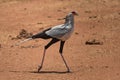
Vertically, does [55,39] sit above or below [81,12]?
above

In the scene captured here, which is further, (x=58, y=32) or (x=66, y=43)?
(x=66, y=43)

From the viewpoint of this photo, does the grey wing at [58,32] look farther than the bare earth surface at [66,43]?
Yes

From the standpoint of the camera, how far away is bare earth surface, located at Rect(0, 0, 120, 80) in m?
11.0

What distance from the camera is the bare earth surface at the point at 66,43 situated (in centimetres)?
1102

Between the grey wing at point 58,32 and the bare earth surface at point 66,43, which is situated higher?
the grey wing at point 58,32

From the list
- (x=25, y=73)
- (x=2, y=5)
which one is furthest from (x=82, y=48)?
(x=2, y=5)

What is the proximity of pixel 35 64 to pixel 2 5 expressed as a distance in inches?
501

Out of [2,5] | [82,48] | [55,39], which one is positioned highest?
[55,39]

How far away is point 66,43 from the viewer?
585 inches

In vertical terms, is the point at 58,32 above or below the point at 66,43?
above

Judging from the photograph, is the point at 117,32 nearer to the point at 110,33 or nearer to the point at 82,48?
the point at 110,33

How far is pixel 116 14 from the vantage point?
65.8ft

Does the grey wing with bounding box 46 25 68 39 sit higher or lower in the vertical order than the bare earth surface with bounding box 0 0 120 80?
higher

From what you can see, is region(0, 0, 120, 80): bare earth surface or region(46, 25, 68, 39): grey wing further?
region(46, 25, 68, 39): grey wing
